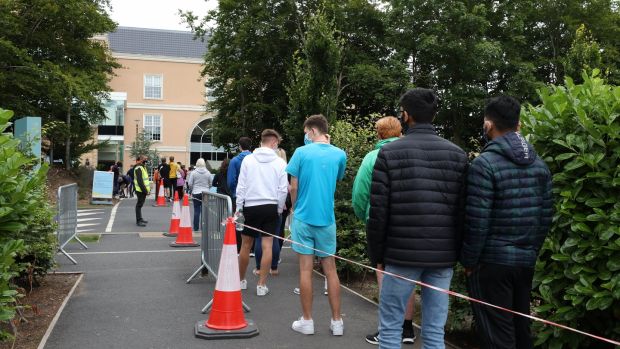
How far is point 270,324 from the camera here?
217 inches

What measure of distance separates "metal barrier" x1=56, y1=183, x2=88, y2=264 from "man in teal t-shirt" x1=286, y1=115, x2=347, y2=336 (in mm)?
4854

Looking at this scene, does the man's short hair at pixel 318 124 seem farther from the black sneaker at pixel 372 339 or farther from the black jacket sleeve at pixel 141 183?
the black jacket sleeve at pixel 141 183

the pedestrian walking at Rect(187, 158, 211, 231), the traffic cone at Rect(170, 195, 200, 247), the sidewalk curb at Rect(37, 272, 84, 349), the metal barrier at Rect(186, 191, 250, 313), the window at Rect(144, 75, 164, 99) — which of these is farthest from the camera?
the window at Rect(144, 75, 164, 99)

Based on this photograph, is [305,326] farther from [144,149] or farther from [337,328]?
[144,149]

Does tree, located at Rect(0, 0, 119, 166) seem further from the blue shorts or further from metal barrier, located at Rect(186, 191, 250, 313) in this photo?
the blue shorts

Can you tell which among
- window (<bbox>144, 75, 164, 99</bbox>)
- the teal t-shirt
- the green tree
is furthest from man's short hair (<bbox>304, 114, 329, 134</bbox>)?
window (<bbox>144, 75, 164, 99</bbox>)

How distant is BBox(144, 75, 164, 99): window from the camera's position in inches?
2320

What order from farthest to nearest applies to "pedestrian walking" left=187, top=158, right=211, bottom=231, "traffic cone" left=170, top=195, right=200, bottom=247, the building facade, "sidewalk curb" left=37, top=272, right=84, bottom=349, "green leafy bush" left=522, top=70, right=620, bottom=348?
1. the building facade
2. "pedestrian walking" left=187, top=158, right=211, bottom=231
3. "traffic cone" left=170, top=195, right=200, bottom=247
4. "sidewalk curb" left=37, top=272, right=84, bottom=349
5. "green leafy bush" left=522, top=70, right=620, bottom=348

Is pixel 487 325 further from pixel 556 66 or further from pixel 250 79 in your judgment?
pixel 556 66

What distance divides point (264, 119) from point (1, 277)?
1168 inches

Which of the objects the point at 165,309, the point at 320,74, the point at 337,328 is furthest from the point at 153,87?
the point at 337,328

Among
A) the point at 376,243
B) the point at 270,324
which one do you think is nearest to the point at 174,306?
the point at 270,324

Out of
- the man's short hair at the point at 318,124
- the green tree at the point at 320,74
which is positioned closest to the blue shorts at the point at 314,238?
the man's short hair at the point at 318,124

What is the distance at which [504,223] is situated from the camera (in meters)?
3.42
